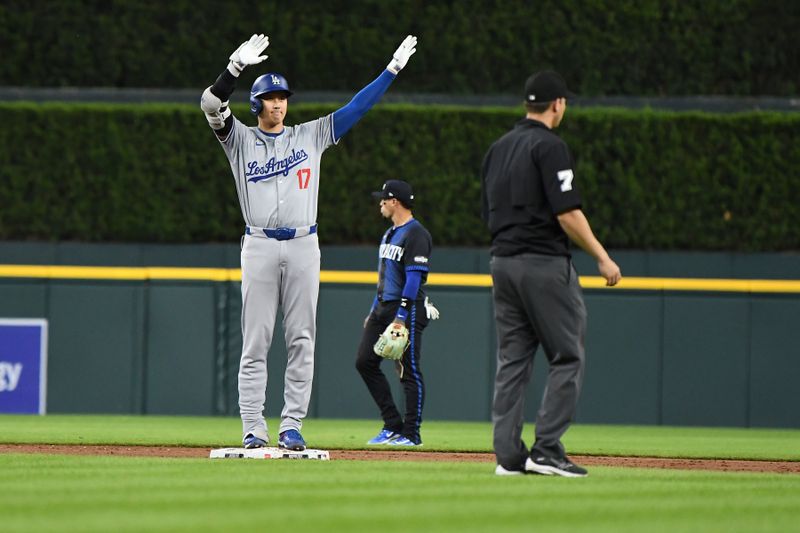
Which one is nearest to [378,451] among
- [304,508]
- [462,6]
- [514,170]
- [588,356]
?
[514,170]

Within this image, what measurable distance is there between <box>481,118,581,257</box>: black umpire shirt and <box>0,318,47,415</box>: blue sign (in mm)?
9356

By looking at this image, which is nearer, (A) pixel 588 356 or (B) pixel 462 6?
(A) pixel 588 356

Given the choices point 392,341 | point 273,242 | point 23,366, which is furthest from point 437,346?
point 273,242

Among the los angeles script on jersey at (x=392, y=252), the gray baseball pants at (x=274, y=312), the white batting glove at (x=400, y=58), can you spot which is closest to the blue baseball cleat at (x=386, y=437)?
the los angeles script on jersey at (x=392, y=252)

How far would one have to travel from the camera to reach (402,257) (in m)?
9.74

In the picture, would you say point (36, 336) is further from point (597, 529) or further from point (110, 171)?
point (597, 529)

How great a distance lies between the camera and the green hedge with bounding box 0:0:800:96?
→ 57.5 ft

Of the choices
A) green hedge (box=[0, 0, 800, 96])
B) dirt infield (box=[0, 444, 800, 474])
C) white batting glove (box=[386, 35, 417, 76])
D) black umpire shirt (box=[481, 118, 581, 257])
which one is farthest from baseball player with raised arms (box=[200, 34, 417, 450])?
green hedge (box=[0, 0, 800, 96])

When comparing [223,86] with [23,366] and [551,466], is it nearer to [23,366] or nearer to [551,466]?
[551,466]

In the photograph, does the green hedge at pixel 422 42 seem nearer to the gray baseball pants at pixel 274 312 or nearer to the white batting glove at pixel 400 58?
the white batting glove at pixel 400 58

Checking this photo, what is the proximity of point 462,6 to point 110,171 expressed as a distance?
4860mm

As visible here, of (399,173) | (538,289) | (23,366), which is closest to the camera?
(538,289)

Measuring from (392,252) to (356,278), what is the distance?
529 centimetres

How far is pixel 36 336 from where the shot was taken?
1497 cm
